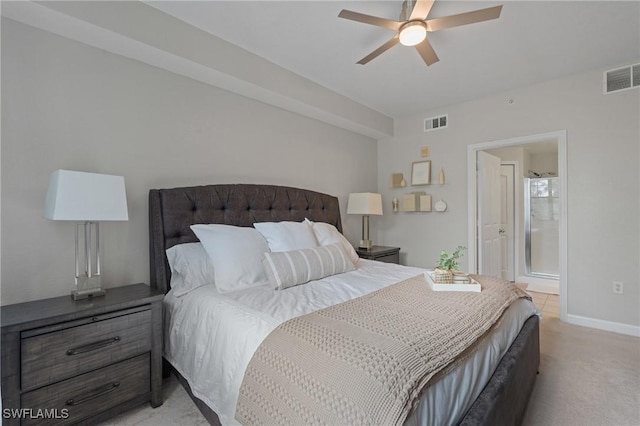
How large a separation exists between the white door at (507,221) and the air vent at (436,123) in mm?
1616

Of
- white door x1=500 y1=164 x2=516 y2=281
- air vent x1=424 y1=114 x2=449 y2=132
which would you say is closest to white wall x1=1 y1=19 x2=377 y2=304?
air vent x1=424 y1=114 x2=449 y2=132

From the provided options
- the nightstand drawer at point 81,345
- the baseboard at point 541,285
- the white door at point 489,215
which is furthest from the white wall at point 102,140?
the baseboard at point 541,285

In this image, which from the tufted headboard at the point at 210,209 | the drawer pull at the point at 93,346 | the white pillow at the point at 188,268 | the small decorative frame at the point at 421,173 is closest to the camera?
the drawer pull at the point at 93,346

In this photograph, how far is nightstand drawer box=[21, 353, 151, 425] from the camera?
4.77 feet

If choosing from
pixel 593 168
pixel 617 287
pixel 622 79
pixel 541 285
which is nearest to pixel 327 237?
pixel 593 168

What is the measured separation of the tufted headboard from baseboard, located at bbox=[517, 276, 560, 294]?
3777 mm

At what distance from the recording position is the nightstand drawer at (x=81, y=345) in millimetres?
1420

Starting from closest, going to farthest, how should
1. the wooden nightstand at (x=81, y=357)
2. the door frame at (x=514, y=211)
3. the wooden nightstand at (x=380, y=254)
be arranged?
the wooden nightstand at (x=81, y=357) → the wooden nightstand at (x=380, y=254) → the door frame at (x=514, y=211)

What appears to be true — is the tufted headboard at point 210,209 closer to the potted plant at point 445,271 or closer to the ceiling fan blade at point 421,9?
the potted plant at point 445,271

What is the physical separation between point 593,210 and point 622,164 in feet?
1.64

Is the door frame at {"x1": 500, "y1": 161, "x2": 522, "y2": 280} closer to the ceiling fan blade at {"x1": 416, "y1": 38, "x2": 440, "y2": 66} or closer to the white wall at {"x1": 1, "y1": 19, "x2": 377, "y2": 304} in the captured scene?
the ceiling fan blade at {"x1": 416, "y1": 38, "x2": 440, "y2": 66}

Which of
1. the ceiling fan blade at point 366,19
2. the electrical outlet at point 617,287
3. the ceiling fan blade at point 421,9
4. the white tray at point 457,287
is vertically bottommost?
the electrical outlet at point 617,287

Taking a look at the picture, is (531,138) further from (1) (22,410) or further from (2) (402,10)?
(1) (22,410)

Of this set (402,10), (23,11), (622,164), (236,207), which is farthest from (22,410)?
(622,164)
